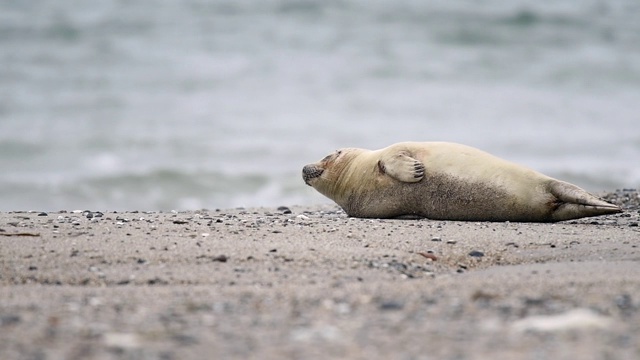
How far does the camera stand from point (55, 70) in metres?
20.5

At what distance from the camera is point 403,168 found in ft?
21.4

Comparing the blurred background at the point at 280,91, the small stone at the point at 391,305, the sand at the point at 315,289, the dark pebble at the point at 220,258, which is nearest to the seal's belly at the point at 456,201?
the sand at the point at 315,289

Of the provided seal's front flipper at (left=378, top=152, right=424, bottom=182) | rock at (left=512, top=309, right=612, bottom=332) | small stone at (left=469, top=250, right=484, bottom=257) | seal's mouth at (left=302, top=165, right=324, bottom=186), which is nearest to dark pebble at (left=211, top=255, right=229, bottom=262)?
small stone at (left=469, top=250, right=484, bottom=257)

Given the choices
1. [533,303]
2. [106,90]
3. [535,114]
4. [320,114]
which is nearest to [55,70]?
[106,90]

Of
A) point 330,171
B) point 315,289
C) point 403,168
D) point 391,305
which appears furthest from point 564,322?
point 330,171

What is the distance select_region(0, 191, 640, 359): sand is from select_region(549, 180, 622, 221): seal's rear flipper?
0.45 feet

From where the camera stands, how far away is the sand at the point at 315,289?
298cm

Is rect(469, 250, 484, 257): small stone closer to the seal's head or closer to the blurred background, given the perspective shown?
the seal's head

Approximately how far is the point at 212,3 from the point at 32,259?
20255 mm

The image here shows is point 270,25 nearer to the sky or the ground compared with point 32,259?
nearer to the sky

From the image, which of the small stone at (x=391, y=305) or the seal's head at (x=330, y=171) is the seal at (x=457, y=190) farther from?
the small stone at (x=391, y=305)

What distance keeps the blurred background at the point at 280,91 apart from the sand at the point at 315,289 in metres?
7.38

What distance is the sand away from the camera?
2977 millimetres

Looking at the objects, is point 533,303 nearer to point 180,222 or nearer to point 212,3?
point 180,222
